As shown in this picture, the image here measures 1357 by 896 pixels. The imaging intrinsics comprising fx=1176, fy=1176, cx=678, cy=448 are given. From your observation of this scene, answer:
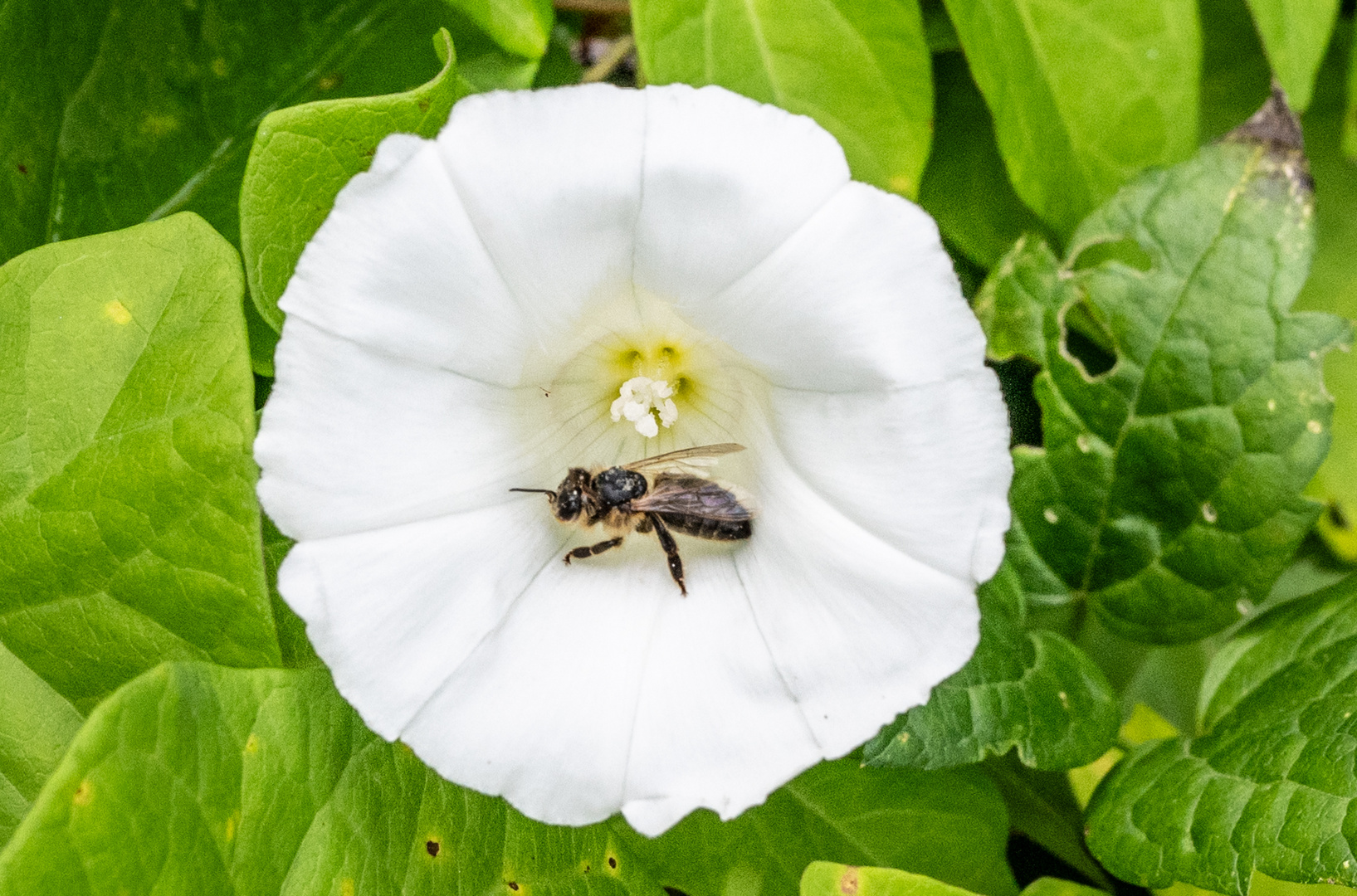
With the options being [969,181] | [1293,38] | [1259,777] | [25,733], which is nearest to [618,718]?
[25,733]

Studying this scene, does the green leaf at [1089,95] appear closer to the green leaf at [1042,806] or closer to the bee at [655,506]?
the bee at [655,506]

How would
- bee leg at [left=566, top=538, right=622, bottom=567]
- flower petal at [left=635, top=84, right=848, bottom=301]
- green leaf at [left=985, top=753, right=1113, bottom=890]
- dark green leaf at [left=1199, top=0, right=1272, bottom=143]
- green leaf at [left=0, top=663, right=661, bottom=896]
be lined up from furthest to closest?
dark green leaf at [left=1199, top=0, right=1272, bottom=143] < green leaf at [left=985, top=753, right=1113, bottom=890] < bee leg at [left=566, top=538, right=622, bottom=567] < flower petal at [left=635, top=84, right=848, bottom=301] < green leaf at [left=0, top=663, right=661, bottom=896]

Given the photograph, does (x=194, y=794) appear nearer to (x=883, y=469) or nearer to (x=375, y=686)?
(x=375, y=686)

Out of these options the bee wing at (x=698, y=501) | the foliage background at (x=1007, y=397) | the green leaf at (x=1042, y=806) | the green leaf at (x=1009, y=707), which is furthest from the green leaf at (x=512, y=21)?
the green leaf at (x=1042, y=806)

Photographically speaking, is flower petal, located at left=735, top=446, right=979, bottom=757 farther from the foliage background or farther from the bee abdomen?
the foliage background

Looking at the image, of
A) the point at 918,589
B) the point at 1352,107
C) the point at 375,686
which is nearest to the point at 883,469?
the point at 918,589

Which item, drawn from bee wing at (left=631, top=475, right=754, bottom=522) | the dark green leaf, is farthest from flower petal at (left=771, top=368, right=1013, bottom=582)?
the dark green leaf
